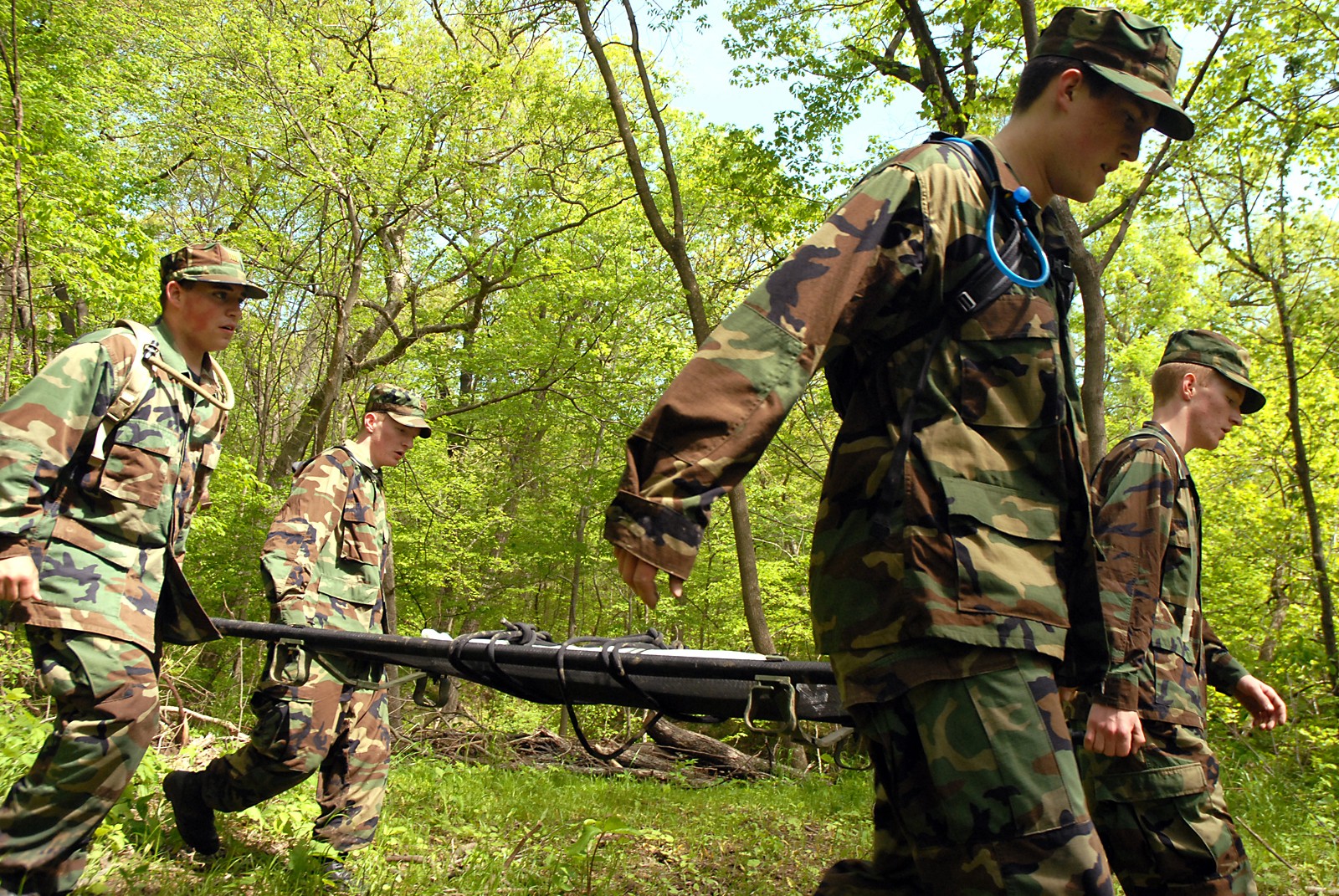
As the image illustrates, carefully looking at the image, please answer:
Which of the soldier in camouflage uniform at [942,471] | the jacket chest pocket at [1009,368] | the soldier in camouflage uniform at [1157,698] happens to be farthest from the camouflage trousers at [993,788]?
the soldier in camouflage uniform at [1157,698]

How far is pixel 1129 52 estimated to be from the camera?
184 cm

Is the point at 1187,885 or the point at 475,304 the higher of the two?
the point at 475,304

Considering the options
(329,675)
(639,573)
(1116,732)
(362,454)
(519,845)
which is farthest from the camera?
(362,454)

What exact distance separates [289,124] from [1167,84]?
10.7 metres

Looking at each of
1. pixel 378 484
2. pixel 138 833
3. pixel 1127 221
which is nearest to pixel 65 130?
pixel 378 484

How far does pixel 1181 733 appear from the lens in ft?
9.00

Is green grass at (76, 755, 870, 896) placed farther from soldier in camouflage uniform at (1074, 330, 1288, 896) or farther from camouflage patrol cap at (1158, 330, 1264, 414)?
camouflage patrol cap at (1158, 330, 1264, 414)

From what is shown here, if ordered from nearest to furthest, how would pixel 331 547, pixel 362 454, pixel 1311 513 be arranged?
1. pixel 331 547
2. pixel 362 454
3. pixel 1311 513

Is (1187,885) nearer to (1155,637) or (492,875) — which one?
(1155,637)

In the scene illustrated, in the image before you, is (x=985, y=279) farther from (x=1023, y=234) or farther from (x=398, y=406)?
(x=398, y=406)

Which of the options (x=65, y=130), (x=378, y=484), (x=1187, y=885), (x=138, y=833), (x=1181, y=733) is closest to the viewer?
(x=1187, y=885)

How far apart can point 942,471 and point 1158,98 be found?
0.94m

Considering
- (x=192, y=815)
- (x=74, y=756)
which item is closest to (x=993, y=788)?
(x=74, y=756)

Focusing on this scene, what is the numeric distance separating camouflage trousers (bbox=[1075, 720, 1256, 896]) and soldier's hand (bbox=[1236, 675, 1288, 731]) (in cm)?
43
